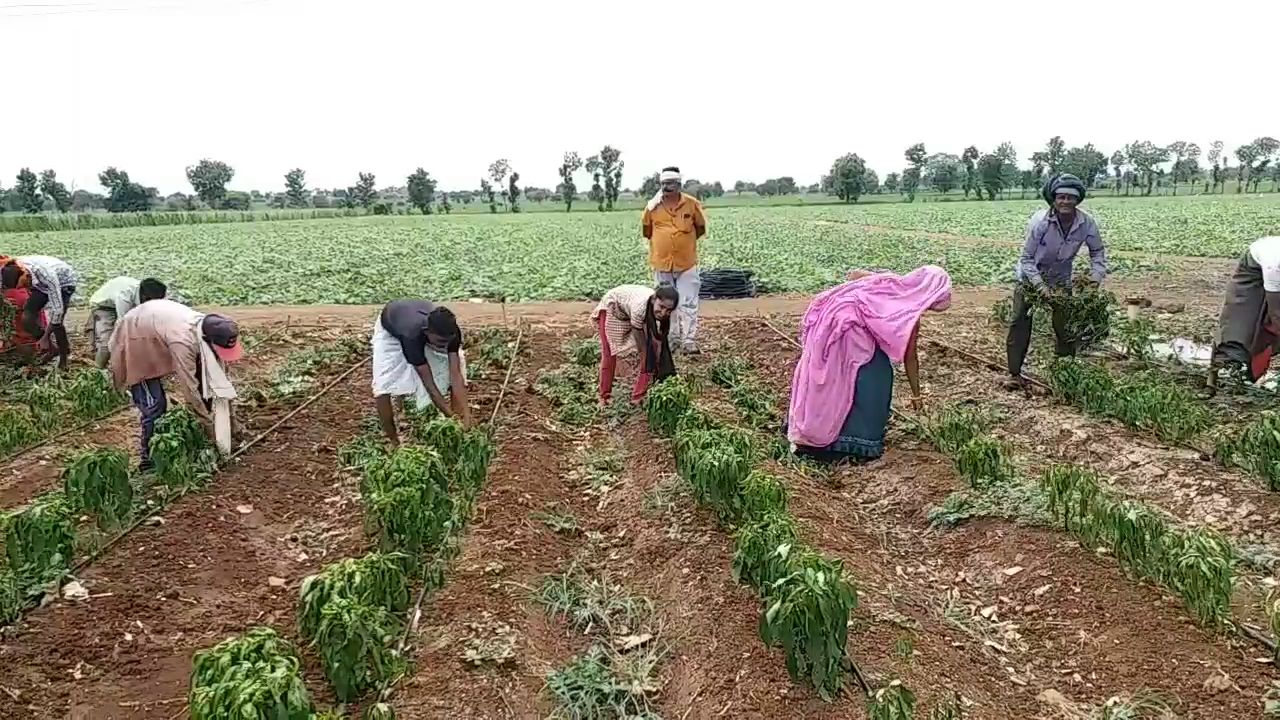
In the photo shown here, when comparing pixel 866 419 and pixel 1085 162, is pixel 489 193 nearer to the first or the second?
pixel 1085 162

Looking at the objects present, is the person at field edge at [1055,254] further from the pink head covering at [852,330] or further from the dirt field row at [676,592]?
the pink head covering at [852,330]

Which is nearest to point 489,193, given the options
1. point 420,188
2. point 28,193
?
Result: point 420,188

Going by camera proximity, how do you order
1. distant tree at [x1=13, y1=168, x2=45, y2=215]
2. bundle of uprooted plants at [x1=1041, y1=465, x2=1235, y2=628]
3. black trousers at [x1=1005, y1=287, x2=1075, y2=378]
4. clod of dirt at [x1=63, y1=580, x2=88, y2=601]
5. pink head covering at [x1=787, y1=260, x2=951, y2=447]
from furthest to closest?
distant tree at [x1=13, y1=168, x2=45, y2=215]
black trousers at [x1=1005, y1=287, x2=1075, y2=378]
pink head covering at [x1=787, y1=260, x2=951, y2=447]
clod of dirt at [x1=63, y1=580, x2=88, y2=601]
bundle of uprooted plants at [x1=1041, y1=465, x2=1235, y2=628]

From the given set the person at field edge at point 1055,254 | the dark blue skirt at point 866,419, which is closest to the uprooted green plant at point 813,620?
the dark blue skirt at point 866,419

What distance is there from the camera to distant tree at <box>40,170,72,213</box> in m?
62.8

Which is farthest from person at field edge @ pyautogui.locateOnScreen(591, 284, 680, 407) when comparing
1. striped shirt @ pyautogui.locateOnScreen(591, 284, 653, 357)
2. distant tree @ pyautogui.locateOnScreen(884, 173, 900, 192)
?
distant tree @ pyautogui.locateOnScreen(884, 173, 900, 192)

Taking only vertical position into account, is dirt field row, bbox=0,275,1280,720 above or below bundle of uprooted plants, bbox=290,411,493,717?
below

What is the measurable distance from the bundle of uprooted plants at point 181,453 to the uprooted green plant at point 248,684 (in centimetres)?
297

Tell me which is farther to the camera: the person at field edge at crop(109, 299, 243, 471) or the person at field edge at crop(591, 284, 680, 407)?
the person at field edge at crop(591, 284, 680, 407)

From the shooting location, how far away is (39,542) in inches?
180

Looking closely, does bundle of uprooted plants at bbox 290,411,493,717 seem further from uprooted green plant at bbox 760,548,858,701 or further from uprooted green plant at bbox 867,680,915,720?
uprooted green plant at bbox 867,680,915,720

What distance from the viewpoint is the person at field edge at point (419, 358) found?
6070 millimetres

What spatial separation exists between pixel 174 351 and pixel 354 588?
3168 millimetres

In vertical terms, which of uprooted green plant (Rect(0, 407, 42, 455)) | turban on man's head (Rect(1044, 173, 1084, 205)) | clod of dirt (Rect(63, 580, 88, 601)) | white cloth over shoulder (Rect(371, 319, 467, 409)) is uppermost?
turban on man's head (Rect(1044, 173, 1084, 205))
